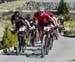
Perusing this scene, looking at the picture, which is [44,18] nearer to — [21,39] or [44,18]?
[44,18]

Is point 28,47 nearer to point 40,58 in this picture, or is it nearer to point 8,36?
point 8,36

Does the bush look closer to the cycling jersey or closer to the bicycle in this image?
the bicycle

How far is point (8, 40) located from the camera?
18828mm

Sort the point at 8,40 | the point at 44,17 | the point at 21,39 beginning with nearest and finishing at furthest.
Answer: the point at 44,17
the point at 21,39
the point at 8,40

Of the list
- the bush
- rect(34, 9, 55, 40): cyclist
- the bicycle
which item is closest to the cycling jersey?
rect(34, 9, 55, 40): cyclist

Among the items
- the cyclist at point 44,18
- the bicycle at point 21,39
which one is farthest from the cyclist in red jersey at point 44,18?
the bicycle at point 21,39

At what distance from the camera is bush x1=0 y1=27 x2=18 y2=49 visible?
18359 mm

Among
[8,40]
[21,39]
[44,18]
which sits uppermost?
[44,18]

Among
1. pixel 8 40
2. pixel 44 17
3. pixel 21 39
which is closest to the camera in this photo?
pixel 44 17

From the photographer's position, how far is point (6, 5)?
76.4 metres

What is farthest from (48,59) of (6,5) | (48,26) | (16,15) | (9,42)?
(6,5)

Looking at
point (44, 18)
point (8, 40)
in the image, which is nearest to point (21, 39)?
point (44, 18)

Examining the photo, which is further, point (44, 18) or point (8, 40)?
point (8, 40)

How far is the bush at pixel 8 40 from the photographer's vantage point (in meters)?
18.4
